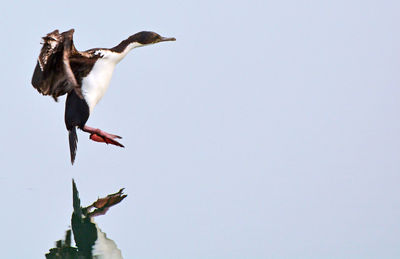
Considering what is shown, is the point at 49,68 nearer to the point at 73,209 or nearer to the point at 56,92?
the point at 56,92

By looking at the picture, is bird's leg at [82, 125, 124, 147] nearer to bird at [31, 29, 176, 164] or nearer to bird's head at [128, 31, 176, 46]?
bird at [31, 29, 176, 164]

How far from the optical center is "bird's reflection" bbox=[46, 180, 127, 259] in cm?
541

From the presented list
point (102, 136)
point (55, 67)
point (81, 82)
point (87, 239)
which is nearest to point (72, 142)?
point (102, 136)

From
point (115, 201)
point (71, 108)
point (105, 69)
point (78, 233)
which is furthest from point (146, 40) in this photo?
point (78, 233)

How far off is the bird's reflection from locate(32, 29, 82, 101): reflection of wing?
0.94 metres

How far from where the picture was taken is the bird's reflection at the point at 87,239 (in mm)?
5406

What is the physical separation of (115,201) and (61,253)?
1246mm

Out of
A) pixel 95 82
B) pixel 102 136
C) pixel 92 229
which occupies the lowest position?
pixel 92 229

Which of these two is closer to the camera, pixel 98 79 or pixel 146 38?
pixel 98 79

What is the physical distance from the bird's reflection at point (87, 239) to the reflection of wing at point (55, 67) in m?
0.94

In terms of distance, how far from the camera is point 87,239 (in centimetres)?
575

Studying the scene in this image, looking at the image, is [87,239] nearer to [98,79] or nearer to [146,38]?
[98,79]

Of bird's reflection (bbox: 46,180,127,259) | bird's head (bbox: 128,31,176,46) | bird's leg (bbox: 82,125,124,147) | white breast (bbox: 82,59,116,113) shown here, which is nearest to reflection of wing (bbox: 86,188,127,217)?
bird's reflection (bbox: 46,180,127,259)

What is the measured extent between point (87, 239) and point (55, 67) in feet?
6.76
